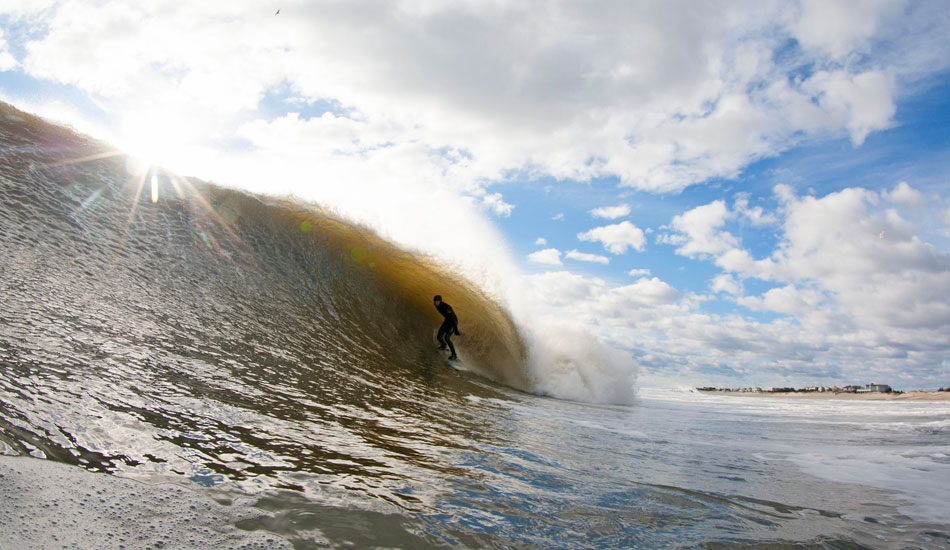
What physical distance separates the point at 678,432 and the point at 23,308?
6.83 meters

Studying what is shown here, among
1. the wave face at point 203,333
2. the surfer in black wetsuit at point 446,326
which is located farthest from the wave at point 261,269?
the surfer in black wetsuit at point 446,326

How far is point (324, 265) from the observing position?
8781 mm

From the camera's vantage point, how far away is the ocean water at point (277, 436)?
1765mm

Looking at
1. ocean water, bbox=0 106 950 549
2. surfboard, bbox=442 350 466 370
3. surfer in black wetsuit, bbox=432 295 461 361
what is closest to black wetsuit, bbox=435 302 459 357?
surfer in black wetsuit, bbox=432 295 461 361

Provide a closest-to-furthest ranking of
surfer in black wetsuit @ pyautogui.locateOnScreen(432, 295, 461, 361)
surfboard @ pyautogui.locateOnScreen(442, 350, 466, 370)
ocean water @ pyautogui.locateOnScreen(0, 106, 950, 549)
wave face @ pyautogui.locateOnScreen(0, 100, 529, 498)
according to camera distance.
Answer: ocean water @ pyautogui.locateOnScreen(0, 106, 950, 549), wave face @ pyautogui.locateOnScreen(0, 100, 529, 498), surfboard @ pyautogui.locateOnScreen(442, 350, 466, 370), surfer in black wetsuit @ pyautogui.locateOnScreen(432, 295, 461, 361)

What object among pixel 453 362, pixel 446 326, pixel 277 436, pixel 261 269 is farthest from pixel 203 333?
pixel 446 326

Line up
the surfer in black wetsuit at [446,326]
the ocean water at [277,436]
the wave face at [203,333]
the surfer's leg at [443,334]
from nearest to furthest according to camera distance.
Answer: the ocean water at [277,436], the wave face at [203,333], the surfer in black wetsuit at [446,326], the surfer's leg at [443,334]

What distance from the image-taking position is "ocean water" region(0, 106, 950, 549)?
1765 millimetres

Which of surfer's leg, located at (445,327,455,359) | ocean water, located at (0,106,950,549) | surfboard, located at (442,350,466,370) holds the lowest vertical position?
surfboard, located at (442,350,466,370)

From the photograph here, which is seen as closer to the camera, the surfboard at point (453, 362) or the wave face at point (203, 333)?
the wave face at point (203, 333)

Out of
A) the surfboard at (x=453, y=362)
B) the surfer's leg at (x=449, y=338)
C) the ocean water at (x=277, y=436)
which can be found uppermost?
the ocean water at (x=277, y=436)

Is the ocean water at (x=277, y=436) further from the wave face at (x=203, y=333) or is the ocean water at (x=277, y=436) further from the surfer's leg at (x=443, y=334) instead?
the surfer's leg at (x=443, y=334)

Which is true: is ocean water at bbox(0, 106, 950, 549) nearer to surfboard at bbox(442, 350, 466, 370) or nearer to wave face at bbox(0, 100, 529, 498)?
wave face at bbox(0, 100, 529, 498)

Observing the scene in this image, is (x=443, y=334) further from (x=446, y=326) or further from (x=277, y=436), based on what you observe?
(x=277, y=436)
